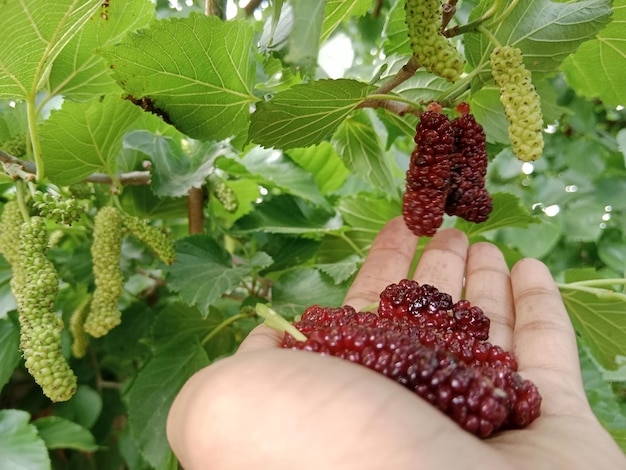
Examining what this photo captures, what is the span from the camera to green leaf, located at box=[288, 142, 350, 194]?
113 cm

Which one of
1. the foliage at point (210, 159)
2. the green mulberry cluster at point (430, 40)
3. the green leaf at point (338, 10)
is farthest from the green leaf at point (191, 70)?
the green mulberry cluster at point (430, 40)

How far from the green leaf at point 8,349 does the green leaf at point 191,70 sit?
0.44 metres

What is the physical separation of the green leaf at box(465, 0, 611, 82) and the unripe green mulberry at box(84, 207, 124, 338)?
55 centimetres


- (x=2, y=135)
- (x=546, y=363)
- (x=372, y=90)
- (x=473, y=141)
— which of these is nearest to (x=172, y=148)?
(x=2, y=135)

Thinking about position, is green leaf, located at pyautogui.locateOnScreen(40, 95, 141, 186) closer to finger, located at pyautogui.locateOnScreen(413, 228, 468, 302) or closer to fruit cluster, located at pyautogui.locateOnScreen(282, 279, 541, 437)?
fruit cluster, located at pyautogui.locateOnScreen(282, 279, 541, 437)

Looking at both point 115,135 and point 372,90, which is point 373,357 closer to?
point 372,90

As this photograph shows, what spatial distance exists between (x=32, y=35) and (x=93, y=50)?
0.15m

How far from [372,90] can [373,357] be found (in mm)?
346

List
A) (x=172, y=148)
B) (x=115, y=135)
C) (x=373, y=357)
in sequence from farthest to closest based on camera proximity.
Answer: (x=172, y=148) → (x=115, y=135) → (x=373, y=357)

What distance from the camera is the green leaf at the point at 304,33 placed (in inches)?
14.4

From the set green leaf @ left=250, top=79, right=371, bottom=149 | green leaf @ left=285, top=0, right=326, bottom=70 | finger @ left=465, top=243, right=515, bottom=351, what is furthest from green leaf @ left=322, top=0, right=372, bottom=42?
finger @ left=465, top=243, right=515, bottom=351

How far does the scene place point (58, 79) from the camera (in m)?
0.82

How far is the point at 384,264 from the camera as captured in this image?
93 cm

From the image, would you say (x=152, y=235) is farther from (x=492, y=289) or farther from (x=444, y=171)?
(x=492, y=289)
